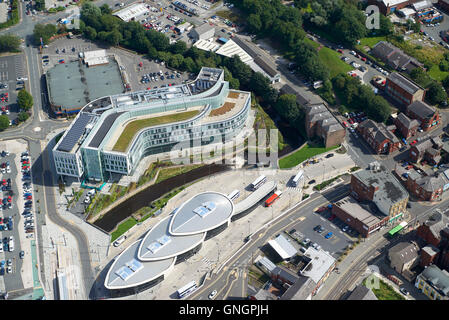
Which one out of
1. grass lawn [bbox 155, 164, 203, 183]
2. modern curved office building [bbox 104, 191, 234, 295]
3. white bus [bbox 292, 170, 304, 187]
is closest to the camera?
modern curved office building [bbox 104, 191, 234, 295]

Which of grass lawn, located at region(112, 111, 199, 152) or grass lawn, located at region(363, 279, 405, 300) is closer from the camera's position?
grass lawn, located at region(363, 279, 405, 300)

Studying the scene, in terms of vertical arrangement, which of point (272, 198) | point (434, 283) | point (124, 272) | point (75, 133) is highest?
point (75, 133)

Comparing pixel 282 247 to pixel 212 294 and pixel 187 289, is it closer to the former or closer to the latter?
pixel 212 294

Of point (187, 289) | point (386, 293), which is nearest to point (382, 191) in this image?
point (386, 293)

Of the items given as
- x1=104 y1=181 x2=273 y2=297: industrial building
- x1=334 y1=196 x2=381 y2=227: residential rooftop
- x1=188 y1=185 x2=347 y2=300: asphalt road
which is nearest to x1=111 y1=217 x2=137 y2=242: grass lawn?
x1=104 y1=181 x2=273 y2=297: industrial building

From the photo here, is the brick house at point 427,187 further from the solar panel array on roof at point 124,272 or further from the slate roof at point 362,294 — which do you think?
the solar panel array on roof at point 124,272

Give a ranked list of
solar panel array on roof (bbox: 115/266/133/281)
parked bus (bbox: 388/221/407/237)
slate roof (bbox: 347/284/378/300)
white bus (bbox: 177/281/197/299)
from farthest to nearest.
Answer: parked bus (bbox: 388/221/407/237)
white bus (bbox: 177/281/197/299)
solar panel array on roof (bbox: 115/266/133/281)
slate roof (bbox: 347/284/378/300)

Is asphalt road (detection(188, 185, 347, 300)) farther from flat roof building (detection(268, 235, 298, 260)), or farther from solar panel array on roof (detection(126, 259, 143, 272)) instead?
solar panel array on roof (detection(126, 259, 143, 272))
